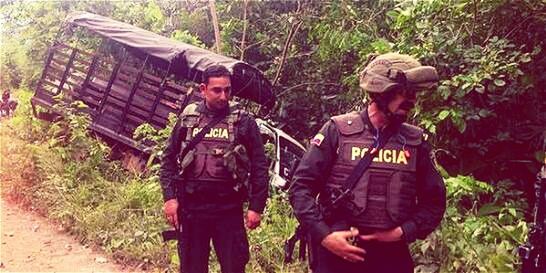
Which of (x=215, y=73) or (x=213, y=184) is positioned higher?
(x=215, y=73)

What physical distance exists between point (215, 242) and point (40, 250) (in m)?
3.06

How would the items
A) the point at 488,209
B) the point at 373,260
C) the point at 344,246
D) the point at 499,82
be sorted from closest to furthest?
1. the point at 344,246
2. the point at 373,260
3. the point at 499,82
4. the point at 488,209

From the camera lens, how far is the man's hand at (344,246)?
224cm

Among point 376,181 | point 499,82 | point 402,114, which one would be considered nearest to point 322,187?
point 376,181

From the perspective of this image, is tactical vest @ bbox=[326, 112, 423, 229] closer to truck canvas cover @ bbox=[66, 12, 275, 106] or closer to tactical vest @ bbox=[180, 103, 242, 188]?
tactical vest @ bbox=[180, 103, 242, 188]

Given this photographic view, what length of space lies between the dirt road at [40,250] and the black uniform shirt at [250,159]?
206 centimetres

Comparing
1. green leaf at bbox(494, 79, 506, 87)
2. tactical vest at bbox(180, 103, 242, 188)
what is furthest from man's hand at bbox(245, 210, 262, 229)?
green leaf at bbox(494, 79, 506, 87)

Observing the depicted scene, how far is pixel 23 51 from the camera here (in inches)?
634

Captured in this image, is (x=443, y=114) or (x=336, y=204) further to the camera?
(x=443, y=114)

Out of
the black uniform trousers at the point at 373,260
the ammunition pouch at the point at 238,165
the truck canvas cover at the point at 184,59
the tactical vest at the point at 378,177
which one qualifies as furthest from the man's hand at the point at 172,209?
the truck canvas cover at the point at 184,59

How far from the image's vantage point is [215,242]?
3.53m

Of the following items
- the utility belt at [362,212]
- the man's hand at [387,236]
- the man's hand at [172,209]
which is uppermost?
the utility belt at [362,212]

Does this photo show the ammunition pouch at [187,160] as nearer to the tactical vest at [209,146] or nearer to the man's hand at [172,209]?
the tactical vest at [209,146]

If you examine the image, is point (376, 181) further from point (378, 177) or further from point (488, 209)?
point (488, 209)
